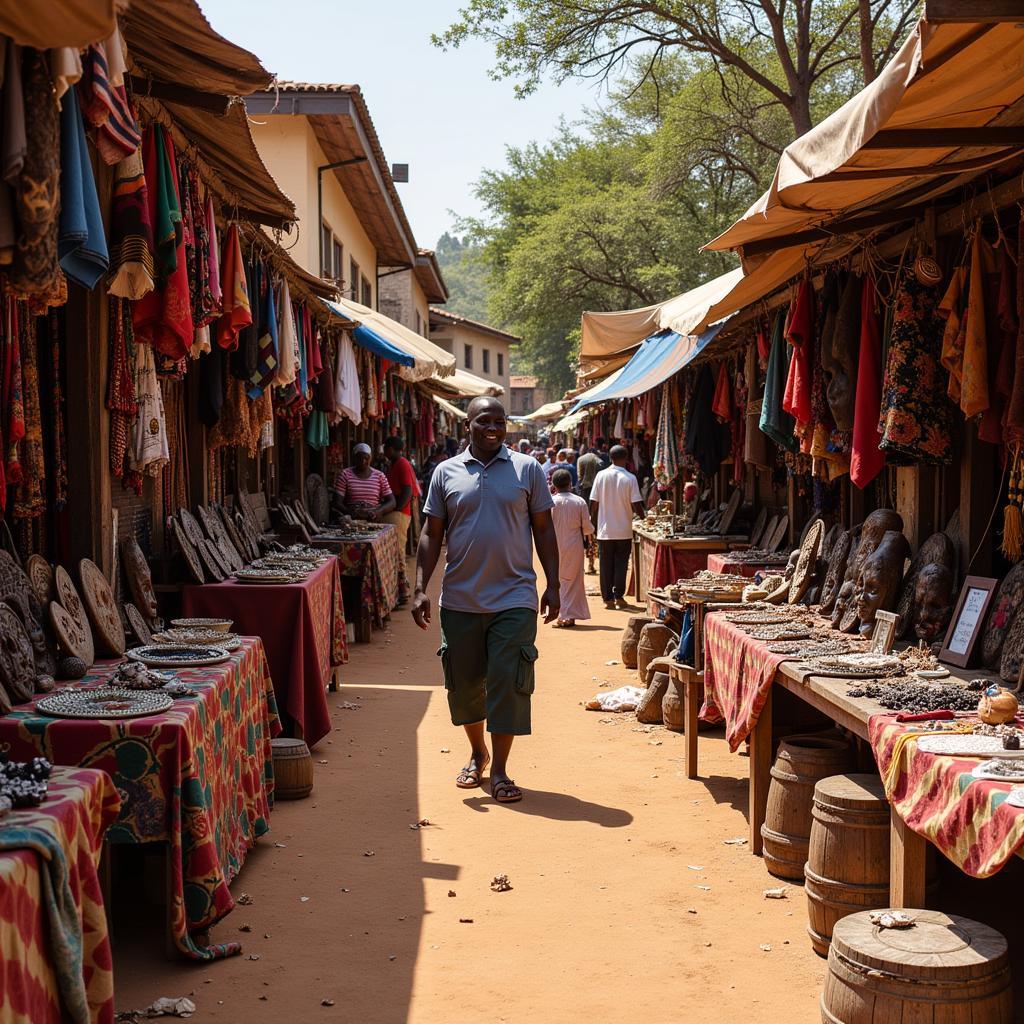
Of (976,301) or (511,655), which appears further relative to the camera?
(511,655)

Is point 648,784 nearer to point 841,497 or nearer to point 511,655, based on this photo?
point 511,655

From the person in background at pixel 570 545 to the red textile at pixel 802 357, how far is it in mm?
6710

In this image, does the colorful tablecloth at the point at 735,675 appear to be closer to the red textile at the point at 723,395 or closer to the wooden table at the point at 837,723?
the wooden table at the point at 837,723

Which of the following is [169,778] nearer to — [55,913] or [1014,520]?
[55,913]

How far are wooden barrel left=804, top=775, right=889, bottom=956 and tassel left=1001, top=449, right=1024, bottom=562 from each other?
3.95 feet

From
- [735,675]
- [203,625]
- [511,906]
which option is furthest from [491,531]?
[511,906]

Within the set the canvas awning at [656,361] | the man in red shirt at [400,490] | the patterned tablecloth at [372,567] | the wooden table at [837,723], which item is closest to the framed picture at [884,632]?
the wooden table at [837,723]

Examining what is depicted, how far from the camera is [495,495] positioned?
6723mm

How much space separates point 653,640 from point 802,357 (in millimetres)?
3502

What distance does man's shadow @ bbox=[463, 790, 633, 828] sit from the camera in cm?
652

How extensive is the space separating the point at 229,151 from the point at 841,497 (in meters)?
4.21

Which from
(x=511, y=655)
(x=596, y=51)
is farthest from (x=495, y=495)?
(x=596, y=51)

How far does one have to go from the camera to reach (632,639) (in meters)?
10.7

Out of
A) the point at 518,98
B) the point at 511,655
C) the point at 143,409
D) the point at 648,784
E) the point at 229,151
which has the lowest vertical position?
the point at 648,784
